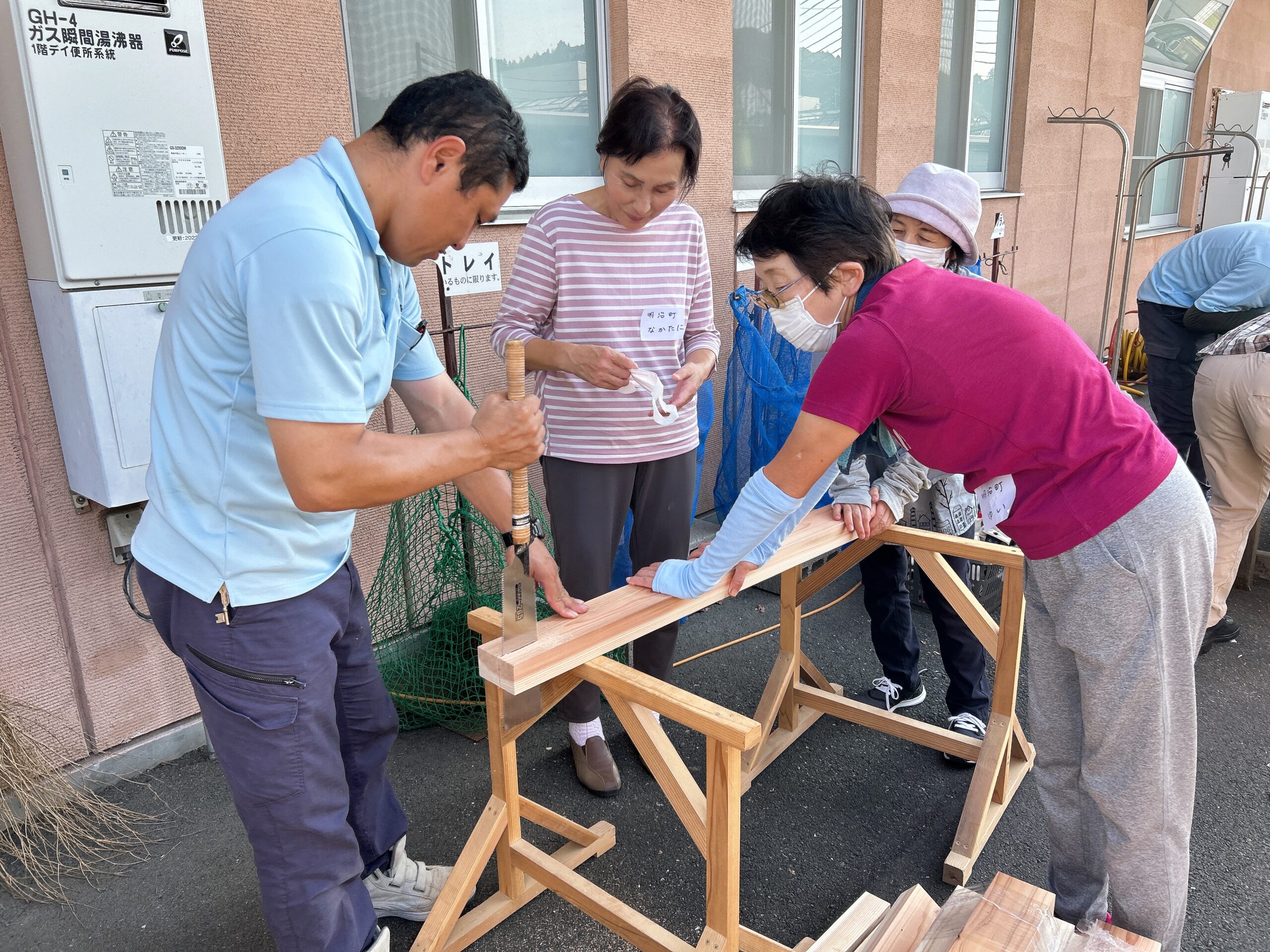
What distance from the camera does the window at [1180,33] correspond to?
822 centimetres

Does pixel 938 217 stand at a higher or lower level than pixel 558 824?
higher

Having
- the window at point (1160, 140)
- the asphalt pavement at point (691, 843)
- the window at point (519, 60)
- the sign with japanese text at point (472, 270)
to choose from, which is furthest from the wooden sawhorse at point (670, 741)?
the window at point (1160, 140)

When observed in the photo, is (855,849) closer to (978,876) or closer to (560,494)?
(978,876)

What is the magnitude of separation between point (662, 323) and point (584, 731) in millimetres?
1232

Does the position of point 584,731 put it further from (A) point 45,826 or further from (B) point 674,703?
(A) point 45,826

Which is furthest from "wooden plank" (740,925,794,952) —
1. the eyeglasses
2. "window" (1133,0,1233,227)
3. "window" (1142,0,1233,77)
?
"window" (1142,0,1233,77)

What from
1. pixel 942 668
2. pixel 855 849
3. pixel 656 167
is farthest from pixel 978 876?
pixel 656 167

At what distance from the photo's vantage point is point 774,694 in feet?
9.05

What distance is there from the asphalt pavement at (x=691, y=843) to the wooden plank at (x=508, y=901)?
0.03 meters

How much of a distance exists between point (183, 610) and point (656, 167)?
1457mm

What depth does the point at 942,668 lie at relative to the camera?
3.41 meters

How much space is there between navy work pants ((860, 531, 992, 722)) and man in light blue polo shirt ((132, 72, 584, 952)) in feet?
5.67

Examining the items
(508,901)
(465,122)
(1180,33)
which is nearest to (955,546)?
(508,901)

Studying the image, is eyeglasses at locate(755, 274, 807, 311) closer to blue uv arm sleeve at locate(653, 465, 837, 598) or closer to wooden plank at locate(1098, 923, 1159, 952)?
blue uv arm sleeve at locate(653, 465, 837, 598)
